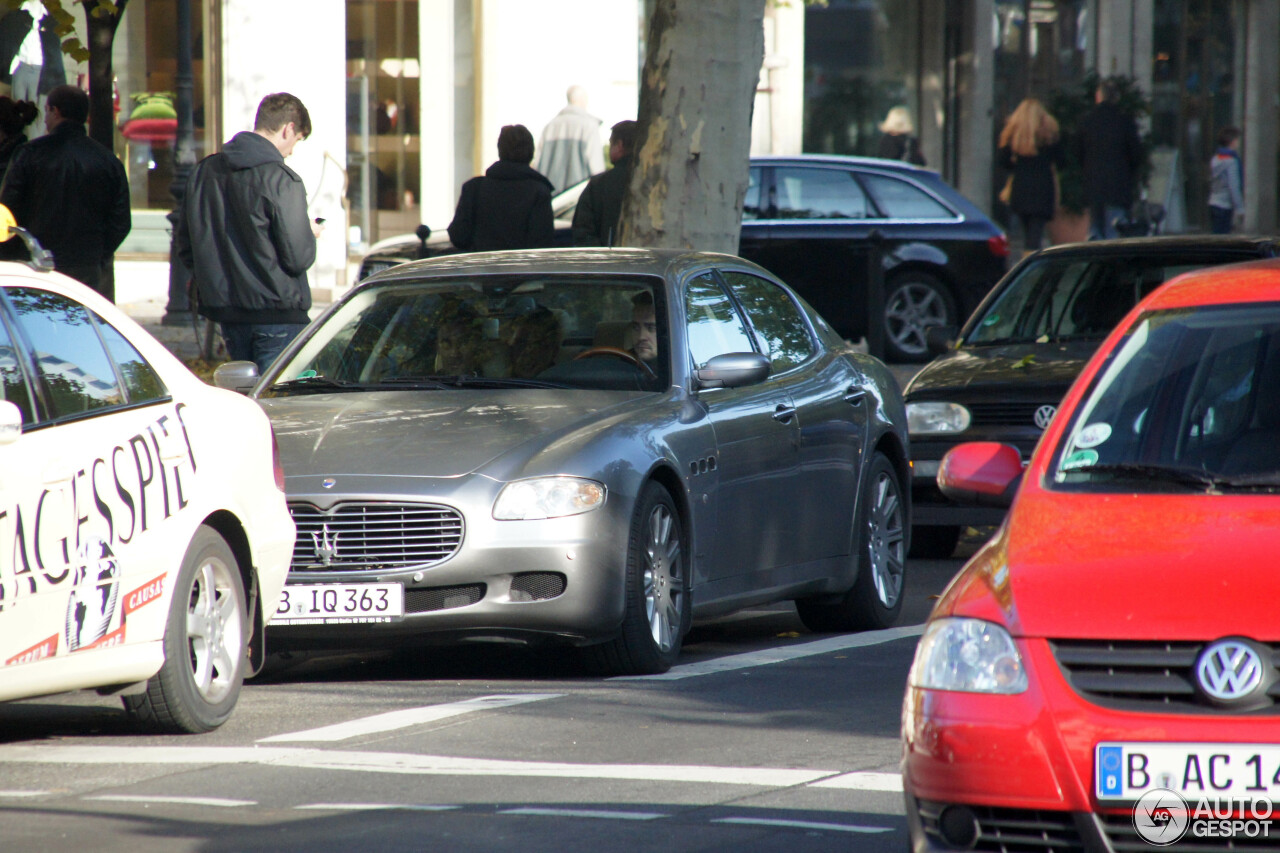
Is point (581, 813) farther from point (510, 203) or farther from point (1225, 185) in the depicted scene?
point (1225, 185)

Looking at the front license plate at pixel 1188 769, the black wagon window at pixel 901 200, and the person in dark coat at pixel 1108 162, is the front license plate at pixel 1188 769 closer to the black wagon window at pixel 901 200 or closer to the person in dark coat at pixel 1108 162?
the black wagon window at pixel 901 200

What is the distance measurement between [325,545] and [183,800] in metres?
1.94

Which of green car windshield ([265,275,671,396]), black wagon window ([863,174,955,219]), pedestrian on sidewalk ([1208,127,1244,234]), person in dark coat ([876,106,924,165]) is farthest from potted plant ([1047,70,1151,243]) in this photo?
green car windshield ([265,275,671,396])

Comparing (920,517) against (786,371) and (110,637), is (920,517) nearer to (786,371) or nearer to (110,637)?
(786,371)

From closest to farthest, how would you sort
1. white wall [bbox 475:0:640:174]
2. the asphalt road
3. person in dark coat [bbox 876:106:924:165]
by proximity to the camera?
1. the asphalt road
2. white wall [bbox 475:0:640:174]
3. person in dark coat [bbox 876:106:924:165]

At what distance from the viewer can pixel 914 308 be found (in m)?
19.0

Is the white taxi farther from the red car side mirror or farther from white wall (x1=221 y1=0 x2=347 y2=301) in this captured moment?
white wall (x1=221 y1=0 x2=347 y2=301)

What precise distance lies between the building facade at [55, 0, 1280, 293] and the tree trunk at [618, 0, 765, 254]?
8.69 m

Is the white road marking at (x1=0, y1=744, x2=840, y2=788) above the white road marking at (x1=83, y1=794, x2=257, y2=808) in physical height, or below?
below

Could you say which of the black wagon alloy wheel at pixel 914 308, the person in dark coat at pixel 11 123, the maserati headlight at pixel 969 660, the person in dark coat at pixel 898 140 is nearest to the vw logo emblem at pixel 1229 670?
the maserati headlight at pixel 969 660

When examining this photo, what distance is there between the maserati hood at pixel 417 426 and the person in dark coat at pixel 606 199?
5.47m

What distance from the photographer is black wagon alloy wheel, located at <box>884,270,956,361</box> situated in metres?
19.0

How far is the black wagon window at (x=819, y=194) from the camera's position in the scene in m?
18.9

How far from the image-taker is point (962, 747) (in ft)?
14.0
